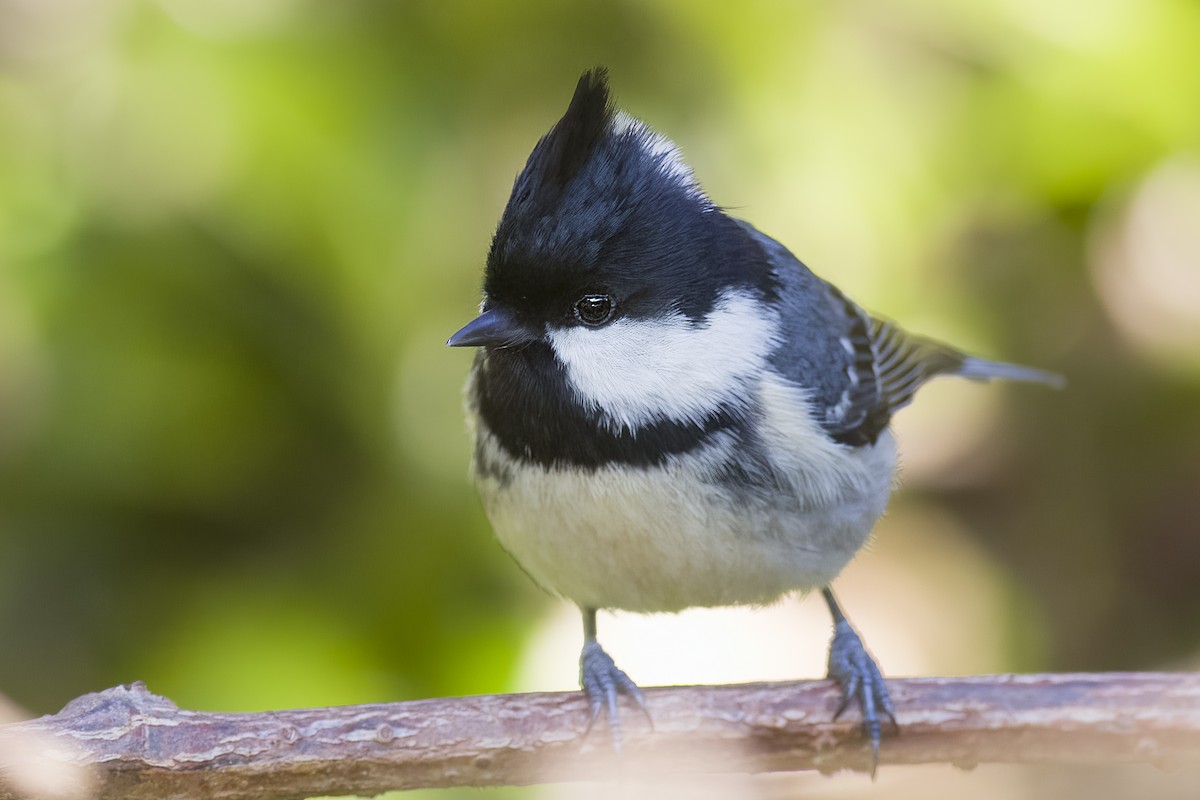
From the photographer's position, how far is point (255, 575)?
2719 millimetres

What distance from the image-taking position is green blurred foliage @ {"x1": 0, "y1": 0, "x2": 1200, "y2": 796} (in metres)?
2.48

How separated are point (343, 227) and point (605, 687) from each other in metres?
1.09

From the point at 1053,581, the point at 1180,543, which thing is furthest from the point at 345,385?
the point at 1180,543

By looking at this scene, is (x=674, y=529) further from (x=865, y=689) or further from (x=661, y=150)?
(x=661, y=150)

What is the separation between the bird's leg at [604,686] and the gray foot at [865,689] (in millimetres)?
332

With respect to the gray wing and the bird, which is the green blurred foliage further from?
the bird

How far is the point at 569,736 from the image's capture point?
1.85m

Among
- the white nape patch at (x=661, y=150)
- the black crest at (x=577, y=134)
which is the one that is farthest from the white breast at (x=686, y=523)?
the black crest at (x=577, y=134)

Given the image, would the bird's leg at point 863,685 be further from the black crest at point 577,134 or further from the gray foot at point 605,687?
the black crest at point 577,134

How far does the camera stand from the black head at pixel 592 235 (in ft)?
6.11

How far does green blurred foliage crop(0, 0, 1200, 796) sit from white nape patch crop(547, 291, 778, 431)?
78cm

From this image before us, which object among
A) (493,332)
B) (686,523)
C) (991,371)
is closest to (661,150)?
(493,332)

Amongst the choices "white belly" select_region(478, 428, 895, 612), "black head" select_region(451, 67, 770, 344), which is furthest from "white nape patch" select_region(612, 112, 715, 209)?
"white belly" select_region(478, 428, 895, 612)

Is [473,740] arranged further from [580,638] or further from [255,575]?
[255,575]
